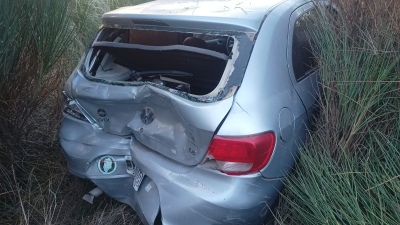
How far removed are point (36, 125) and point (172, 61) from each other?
1.89 metres

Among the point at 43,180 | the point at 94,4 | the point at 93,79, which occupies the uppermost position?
the point at 93,79

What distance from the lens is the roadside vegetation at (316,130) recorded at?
2.77 meters

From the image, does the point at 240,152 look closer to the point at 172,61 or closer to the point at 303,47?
the point at 172,61

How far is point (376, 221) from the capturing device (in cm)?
257

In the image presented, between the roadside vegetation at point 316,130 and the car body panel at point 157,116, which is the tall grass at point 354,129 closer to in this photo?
the roadside vegetation at point 316,130

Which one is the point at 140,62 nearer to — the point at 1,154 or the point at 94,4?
the point at 1,154

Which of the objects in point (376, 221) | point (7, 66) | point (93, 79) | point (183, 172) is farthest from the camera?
point (7, 66)

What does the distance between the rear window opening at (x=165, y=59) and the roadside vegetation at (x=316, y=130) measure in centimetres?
67

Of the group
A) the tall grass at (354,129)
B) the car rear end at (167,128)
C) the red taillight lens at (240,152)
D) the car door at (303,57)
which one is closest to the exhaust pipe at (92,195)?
the car rear end at (167,128)

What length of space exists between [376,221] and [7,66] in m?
2.80

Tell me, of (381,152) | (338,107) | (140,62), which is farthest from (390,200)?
(140,62)

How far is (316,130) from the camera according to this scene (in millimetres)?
3186

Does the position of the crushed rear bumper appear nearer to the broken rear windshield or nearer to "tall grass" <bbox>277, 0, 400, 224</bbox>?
"tall grass" <bbox>277, 0, 400, 224</bbox>

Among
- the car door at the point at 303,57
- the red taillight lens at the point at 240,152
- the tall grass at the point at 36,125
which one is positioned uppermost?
the car door at the point at 303,57
